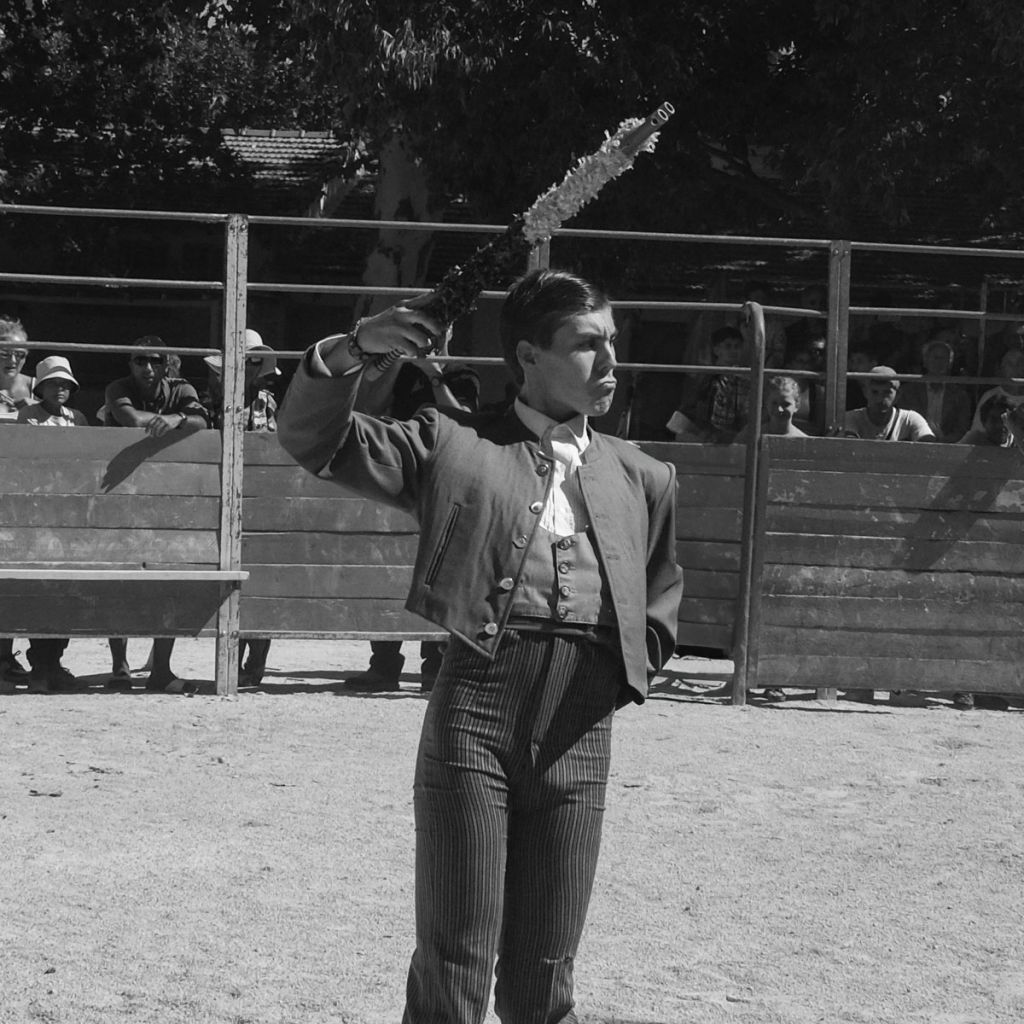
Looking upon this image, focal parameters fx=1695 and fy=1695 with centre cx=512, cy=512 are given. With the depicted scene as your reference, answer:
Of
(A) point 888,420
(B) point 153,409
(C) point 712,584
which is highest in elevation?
(A) point 888,420

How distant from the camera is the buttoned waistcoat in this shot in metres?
2.96

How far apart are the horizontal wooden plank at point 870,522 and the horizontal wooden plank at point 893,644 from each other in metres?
0.51

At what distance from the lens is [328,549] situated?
869cm

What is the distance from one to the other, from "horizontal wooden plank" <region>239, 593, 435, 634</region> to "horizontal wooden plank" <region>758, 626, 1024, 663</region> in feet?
5.95

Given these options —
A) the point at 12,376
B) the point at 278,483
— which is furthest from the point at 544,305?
the point at 12,376

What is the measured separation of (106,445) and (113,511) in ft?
1.09

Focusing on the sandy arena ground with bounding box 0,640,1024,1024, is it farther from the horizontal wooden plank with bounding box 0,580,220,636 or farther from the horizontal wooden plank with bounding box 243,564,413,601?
the horizontal wooden plank with bounding box 243,564,413,601

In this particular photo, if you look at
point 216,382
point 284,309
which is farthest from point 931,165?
point 284,309

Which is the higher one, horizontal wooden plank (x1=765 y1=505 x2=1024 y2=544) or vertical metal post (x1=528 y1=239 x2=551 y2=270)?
vertical metal post (x1=528 y1=239 x2=551 y2=270)

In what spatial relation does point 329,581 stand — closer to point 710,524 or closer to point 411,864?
point 710,524

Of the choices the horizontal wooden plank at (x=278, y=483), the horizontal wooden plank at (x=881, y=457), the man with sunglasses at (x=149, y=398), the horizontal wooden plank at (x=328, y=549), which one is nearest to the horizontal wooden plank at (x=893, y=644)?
the horizontal wooden plank at (x=881, y=457)

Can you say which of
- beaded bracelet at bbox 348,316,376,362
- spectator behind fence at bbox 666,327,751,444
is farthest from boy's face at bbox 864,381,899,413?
beaded bracelet at bbox 348,316,376,362

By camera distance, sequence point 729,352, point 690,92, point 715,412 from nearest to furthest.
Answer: point 715,412 → point 729,352 → point 690,92

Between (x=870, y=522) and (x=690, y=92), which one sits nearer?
(x=870, y=522)
